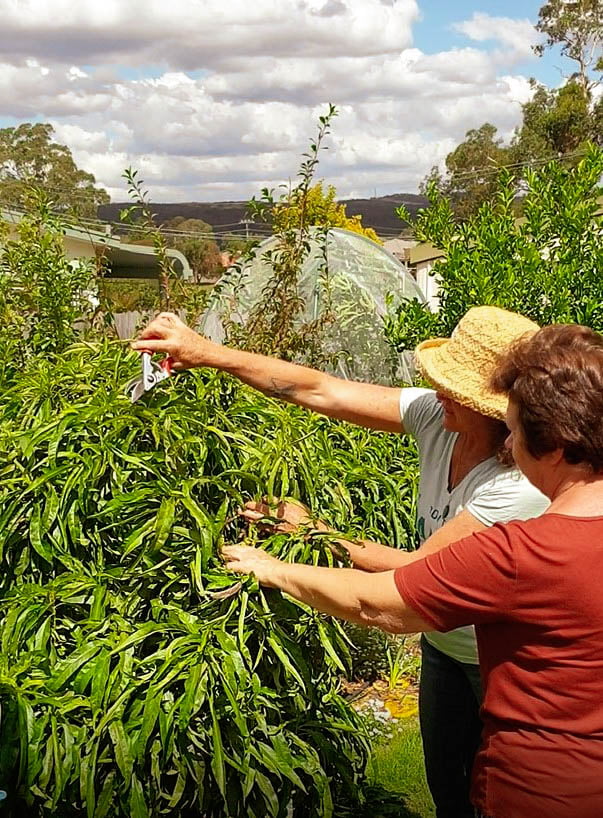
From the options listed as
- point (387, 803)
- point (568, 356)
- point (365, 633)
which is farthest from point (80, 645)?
point (365, 633)

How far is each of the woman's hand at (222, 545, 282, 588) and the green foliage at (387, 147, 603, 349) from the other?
9.71 feet

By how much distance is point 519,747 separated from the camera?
6.83ft

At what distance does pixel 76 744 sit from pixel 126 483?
66 cm

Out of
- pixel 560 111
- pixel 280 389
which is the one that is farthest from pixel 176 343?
pixel 560 111

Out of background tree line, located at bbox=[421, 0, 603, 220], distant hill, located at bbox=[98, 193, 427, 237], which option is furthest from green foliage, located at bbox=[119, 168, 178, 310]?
background tree line, located at bbox=[421, 0, 603, 220]

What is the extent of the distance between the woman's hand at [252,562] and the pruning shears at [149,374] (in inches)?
18.5

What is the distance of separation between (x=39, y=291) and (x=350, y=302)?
123 inches

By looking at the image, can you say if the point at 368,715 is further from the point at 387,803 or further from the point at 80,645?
the point at 80,645

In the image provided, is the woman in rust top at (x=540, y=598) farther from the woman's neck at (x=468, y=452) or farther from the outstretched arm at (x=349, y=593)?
the woman's neck at (x=468, y=452)

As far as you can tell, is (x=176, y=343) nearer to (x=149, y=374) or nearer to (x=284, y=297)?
(x=149, y=374)

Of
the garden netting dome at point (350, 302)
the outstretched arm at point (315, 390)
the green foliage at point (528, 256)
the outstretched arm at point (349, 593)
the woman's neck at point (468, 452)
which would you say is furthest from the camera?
the garden netting dome at point (350, 302)

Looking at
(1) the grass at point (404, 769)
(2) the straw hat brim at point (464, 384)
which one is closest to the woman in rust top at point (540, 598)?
(2) the straw hat brim at point (464, 384)

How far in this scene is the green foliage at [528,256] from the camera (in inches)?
204

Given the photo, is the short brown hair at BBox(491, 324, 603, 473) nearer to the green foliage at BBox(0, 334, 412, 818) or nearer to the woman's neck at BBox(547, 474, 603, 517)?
the woman's neck at BBox(547, 474, 603, 517)
